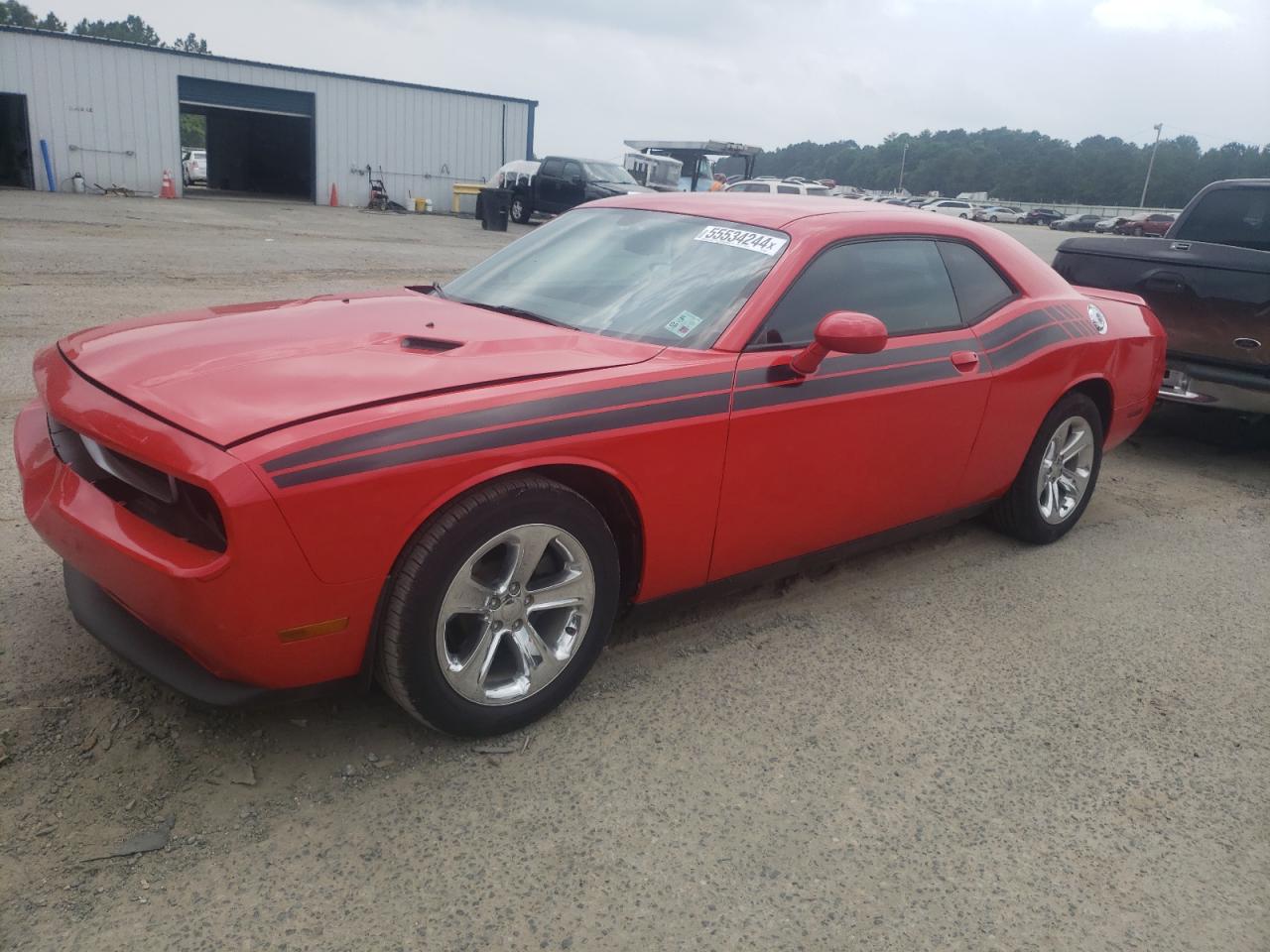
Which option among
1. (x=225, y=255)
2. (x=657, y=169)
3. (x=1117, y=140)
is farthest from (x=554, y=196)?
(x=1117, y=140)

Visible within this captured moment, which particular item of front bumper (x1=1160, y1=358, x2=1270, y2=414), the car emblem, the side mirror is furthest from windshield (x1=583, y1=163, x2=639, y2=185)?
the side mirror

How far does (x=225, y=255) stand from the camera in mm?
13180

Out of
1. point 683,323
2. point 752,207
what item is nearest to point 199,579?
point 683,323

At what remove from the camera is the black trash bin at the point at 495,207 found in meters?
22.3

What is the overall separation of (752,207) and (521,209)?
22266mm

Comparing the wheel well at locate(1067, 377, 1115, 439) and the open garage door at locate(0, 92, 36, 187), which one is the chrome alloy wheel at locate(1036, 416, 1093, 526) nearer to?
the wheel well at locate(1067, 377, 1115, 439)

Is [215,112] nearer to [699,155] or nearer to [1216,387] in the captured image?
[699,155]

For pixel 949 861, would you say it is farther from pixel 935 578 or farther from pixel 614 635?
pixel 935 578

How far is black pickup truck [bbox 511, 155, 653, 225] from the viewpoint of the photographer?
2262 cm

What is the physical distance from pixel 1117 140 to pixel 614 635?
12434 cm

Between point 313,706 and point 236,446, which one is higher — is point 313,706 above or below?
below

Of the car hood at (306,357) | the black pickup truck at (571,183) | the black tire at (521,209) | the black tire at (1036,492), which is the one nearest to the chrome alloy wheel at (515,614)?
the car hood at (306,357)

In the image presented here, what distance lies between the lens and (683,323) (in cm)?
314

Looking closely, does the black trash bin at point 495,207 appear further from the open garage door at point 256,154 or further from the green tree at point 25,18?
the green tree at point 25,18
